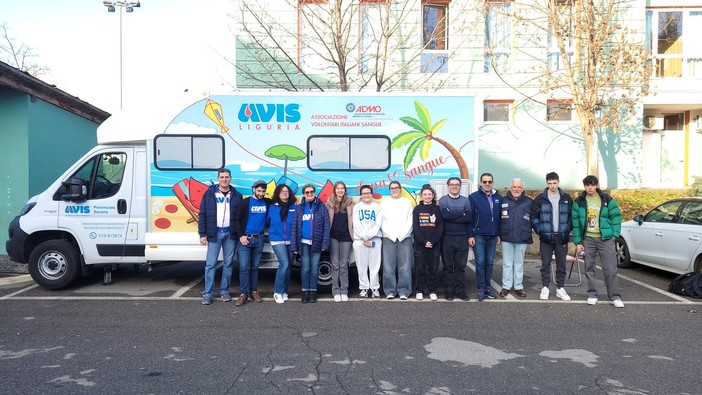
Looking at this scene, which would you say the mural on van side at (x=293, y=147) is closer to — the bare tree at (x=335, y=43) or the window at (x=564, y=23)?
the bare tree at (x=335, y=43)

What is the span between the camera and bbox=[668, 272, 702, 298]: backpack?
8109 millimetres

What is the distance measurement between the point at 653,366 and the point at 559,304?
2633 mm

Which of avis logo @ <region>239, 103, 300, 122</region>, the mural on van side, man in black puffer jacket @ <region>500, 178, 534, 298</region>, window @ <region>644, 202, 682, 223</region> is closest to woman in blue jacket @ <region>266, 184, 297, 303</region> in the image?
the mural on van side

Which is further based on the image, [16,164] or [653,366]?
[16,164]

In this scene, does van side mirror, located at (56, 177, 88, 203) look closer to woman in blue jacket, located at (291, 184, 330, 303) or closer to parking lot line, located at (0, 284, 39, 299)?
parking lot line, located at (0, 284, 39, 299)

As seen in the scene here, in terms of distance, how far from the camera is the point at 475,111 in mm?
8250

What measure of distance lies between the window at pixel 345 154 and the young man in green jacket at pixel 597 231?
298cm

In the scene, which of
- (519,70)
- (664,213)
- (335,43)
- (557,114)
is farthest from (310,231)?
(557,114)

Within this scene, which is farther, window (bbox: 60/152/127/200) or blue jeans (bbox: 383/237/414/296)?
window (bbox: 60/152/127/200)

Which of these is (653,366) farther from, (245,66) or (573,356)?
(245,66)

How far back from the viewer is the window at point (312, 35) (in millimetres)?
13638

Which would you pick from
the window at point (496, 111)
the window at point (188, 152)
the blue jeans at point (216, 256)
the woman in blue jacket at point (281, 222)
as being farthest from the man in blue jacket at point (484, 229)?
the window at point (496, 111)

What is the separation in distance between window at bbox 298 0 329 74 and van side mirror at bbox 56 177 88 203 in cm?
706

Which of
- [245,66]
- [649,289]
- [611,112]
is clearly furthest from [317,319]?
[611,112]
